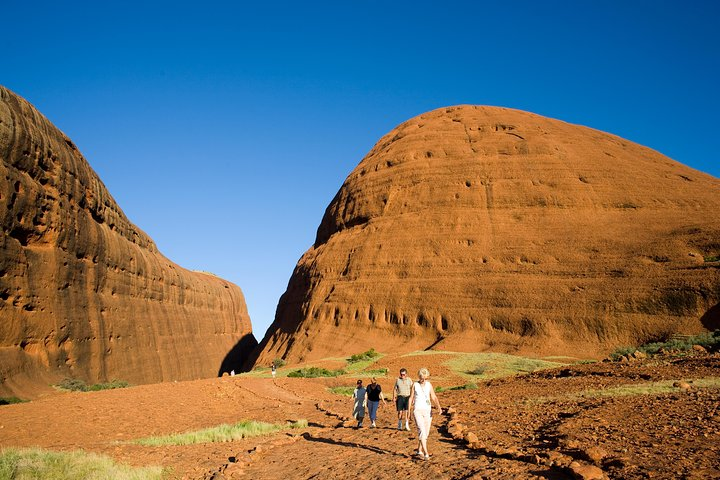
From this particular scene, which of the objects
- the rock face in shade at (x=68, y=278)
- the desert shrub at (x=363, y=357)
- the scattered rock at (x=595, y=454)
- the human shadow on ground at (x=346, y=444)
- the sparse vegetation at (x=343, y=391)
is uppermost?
the rock face in shade at (x=68, y=278)

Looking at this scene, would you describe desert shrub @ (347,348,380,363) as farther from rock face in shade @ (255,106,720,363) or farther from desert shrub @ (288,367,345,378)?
desert shrub @ (288,367,345,378)

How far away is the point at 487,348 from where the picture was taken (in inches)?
1491

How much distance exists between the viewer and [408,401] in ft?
38.9

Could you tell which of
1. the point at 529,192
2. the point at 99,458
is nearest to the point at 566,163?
the point at 529,192

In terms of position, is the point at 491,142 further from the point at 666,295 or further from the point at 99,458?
the point at 99,458

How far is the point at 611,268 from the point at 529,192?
423 inches

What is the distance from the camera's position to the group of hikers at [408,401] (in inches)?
336

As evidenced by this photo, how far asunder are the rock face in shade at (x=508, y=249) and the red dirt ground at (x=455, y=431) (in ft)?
62.5

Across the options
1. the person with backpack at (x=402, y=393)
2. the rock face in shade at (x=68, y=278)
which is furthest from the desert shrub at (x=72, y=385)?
the person with backpack at (x=402, y=393)

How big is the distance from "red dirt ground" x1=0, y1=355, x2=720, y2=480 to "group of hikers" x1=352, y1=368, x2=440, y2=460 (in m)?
0.38

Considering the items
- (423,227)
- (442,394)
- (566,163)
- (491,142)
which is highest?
(491,142)

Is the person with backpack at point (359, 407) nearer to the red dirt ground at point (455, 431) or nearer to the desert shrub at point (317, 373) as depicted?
the red dirt ground at point (455, 431)

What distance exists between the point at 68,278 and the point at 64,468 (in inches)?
972

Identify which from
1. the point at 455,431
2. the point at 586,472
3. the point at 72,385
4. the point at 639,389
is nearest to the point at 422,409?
the point at 455,431
